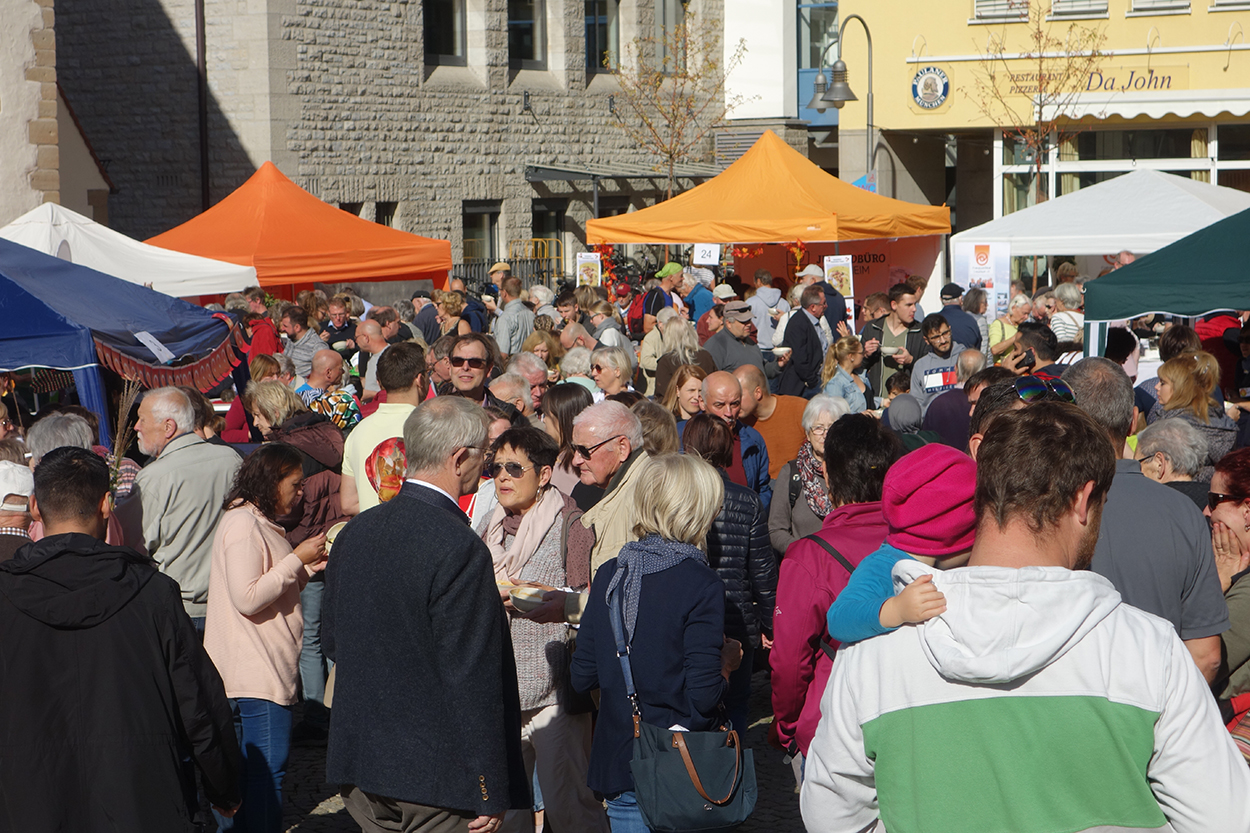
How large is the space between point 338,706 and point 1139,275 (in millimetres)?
7100

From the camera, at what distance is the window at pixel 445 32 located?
2497 cm

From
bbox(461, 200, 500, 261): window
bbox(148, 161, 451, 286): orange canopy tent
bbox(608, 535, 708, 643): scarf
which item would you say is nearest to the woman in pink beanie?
bbox(608, 535, 708, 643): scarf

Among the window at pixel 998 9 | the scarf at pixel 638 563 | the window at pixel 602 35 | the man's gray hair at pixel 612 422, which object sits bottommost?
the scarf at pixel 638 563

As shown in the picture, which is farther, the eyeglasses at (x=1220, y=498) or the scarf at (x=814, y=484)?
the scarf at (x=814, y=484)

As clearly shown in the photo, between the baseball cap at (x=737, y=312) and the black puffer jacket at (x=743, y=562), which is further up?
the baseball cap at (x=737, y=312)

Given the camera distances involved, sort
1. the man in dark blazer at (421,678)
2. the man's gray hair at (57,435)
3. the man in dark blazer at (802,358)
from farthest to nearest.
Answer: the man in dark blazer at (802,358) → the man's gray hair at (57,435) → the man in dark blazer at (421,678)

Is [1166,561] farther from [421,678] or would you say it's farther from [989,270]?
[989,270]

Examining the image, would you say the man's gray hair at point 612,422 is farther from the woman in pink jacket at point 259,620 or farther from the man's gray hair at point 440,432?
the man's gray hair at point 440,432

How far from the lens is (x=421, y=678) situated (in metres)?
3.30

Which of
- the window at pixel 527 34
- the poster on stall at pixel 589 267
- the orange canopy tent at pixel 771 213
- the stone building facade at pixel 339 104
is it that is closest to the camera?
the orange canopy tent at pixel 771 213

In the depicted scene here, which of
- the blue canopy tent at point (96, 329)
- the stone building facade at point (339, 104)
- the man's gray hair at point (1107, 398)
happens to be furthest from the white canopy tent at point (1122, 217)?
the stone building facade at point (339, 104)

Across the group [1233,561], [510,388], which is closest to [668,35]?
[510,388]

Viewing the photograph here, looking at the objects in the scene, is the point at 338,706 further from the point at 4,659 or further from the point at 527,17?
the point at 527,17

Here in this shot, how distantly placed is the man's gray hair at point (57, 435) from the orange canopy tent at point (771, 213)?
10.3 m
